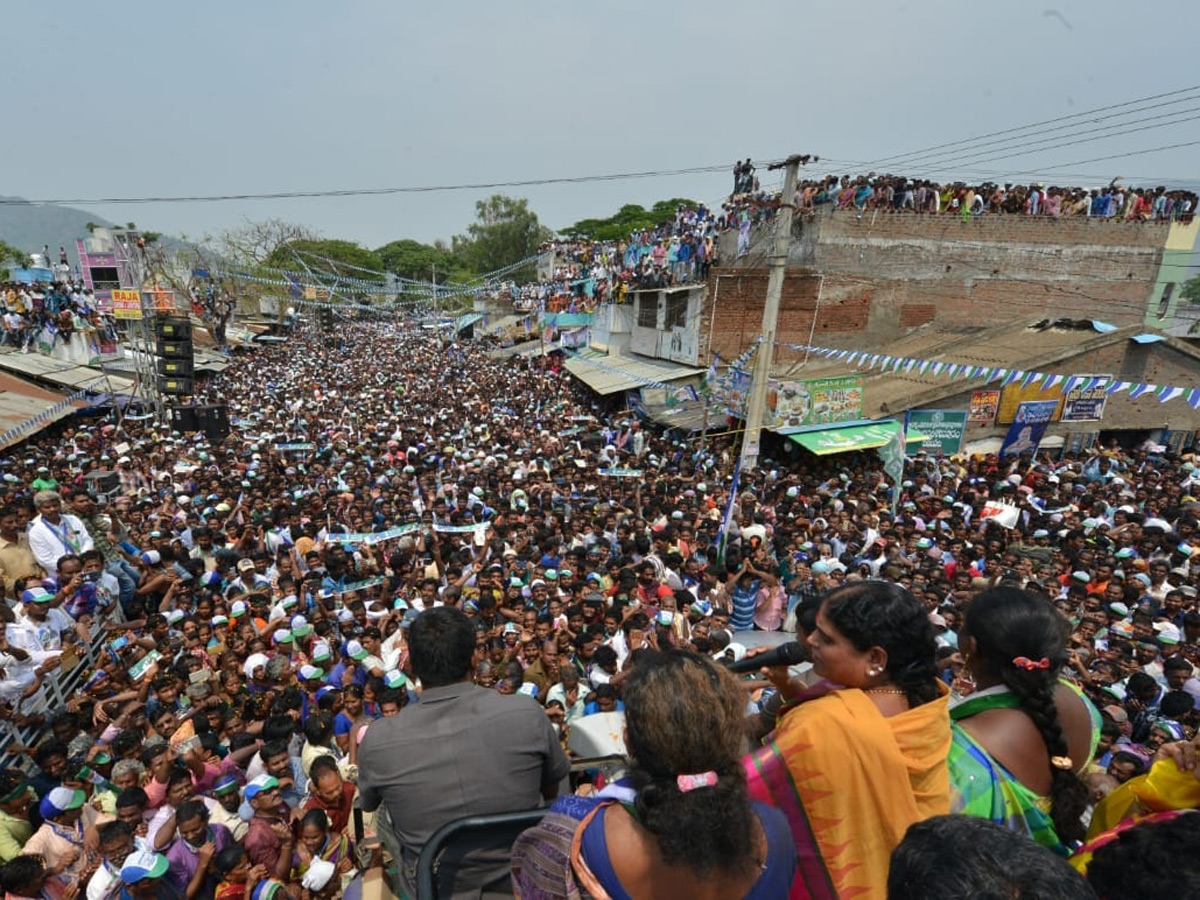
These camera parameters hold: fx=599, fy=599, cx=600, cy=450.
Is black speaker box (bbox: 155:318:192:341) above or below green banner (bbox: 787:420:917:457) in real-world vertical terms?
above

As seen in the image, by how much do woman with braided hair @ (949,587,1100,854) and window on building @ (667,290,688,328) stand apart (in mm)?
17725

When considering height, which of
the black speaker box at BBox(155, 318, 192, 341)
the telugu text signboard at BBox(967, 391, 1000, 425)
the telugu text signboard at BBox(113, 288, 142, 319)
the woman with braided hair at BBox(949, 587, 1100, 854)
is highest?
the woman with braided hair at BBox(949, 587, 1100, 854)

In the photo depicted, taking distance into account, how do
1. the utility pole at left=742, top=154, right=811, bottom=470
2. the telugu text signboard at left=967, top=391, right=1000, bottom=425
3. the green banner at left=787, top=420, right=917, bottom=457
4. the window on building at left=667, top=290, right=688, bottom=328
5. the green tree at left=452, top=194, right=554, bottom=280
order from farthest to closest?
1. the green tree at left=452, top=194, right=554, bottom=280
2. the window on building at left=667, top=290, right=688, bottom=328
3. the telugu text signboard at left=967, top=391, right=1000, bottom=425
4. the green banner at left=787, top=420, right=917, bottom=457
5. the utility pole at left=742, top=154, right=811, bottom=470

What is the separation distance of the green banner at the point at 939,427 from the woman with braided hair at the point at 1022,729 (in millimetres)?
13794

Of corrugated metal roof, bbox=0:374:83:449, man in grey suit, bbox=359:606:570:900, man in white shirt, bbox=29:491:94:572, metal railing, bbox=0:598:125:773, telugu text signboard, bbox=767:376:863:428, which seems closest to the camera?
man in grey suit, bbox=359:606:570:900

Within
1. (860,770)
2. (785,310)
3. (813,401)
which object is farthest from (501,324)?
(860,770)

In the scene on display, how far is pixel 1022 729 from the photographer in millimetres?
1783

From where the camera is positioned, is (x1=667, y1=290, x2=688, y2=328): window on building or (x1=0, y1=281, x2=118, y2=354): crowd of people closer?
(x1=667, y1=290, x2=688, y2=328): window on building

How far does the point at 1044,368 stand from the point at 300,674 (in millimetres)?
17436

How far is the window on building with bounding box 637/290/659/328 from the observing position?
2120 centimetres

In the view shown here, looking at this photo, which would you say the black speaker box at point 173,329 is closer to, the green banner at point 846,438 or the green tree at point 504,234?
the green banner at point 846,438

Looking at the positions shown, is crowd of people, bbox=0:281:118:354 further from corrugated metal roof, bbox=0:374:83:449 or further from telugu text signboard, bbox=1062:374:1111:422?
telugu text signboard, bbox=1062:374:1111:422

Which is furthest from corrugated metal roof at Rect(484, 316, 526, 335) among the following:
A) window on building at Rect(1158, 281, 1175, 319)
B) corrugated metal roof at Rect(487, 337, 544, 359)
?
window on building at Rect(1158, 281, 1175, 319)

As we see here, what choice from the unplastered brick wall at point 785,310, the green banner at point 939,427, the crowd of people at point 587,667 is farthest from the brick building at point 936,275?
the crowd of people at point 587,667
